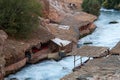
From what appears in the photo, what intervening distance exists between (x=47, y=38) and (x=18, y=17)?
4.10 m

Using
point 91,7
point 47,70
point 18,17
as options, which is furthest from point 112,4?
point 47,70

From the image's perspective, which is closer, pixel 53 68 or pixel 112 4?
pixel 53 68

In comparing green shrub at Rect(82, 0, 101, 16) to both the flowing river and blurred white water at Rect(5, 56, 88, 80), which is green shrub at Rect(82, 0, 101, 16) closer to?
the flowing river

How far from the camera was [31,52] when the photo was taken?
115 feet

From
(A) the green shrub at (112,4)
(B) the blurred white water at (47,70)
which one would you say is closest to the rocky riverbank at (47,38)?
(B) the blurred white water at (47,70)

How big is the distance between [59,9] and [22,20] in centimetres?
2011

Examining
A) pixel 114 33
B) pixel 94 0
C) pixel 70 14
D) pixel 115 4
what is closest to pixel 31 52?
pixel 114 33

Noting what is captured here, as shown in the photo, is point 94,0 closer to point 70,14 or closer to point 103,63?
point 70,14

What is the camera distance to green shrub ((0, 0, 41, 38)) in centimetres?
3519

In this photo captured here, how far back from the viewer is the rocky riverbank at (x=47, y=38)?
31.7 meters

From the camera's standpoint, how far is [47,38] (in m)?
38.0

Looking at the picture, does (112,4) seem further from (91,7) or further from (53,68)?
(53,68)

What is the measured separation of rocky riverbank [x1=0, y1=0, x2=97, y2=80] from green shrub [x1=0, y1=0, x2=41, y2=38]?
3.61ft

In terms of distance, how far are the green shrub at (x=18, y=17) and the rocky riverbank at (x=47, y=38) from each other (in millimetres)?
1101
